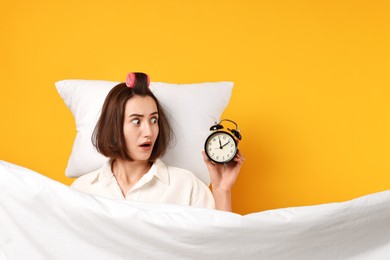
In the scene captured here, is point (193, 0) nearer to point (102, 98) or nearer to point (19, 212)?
point (102, 98)

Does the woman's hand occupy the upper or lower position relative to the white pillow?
lower

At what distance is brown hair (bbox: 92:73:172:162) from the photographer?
1.91 m

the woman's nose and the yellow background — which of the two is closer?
the woman's nose

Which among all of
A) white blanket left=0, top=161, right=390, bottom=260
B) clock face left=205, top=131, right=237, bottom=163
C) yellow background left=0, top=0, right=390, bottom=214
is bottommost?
white blanket left=0, top=161, right=390, bottom=260

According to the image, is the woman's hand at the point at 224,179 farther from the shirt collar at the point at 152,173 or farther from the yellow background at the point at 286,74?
the yellow background at the point at 286,74

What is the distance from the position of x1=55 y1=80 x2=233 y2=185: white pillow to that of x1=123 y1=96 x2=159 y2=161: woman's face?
0.14 meters

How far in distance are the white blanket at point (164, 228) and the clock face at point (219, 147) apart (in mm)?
663

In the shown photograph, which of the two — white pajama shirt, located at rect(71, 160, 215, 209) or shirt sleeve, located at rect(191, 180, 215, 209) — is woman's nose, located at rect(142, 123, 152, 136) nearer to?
white pajama shirt, located at rect(71, 160, 215, 209)

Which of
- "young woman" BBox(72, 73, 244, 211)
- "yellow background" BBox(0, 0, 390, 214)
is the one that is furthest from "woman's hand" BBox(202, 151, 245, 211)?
"yellow background" BBox(0, 0, 390, 214)

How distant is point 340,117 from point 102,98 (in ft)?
3.65

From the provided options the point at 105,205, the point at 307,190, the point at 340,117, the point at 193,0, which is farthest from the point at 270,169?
the point at 105,205

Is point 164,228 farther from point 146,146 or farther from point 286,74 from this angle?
point 286,74

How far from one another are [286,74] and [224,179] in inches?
33.5

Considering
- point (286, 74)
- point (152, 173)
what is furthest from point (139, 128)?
point (286, 74)
